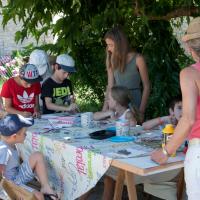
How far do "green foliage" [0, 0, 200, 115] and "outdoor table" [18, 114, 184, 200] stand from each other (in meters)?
1.42

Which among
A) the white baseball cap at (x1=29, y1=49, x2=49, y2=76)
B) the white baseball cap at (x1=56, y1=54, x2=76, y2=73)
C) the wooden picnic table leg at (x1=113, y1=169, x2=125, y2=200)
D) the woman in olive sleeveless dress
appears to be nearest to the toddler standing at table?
the woman in olive sleeveless dress

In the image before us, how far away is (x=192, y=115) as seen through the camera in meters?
2.34

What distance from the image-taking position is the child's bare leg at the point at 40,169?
332cm

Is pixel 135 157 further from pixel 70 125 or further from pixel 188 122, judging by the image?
pixel 70 125

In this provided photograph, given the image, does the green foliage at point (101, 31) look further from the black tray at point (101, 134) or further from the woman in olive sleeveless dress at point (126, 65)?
the black tray at point (101, 134)

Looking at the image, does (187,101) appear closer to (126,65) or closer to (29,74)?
(126,65)

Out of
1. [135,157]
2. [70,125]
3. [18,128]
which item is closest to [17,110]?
[70,125]

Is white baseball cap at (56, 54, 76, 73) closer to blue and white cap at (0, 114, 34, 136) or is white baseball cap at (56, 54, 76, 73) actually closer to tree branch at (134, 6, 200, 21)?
tree branch at (134, 6, 200, 21)

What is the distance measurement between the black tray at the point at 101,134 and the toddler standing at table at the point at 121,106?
1.14ft

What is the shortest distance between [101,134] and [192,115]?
113 centimetres

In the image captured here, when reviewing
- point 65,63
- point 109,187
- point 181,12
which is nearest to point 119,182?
point 109,187

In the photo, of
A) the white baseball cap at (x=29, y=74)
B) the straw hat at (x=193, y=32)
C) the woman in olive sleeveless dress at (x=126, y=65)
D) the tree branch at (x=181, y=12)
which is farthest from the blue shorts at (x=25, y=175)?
the tree branch at (x=181, y=12)

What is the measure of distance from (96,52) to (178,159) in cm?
363

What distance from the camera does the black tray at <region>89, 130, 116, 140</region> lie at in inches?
130
